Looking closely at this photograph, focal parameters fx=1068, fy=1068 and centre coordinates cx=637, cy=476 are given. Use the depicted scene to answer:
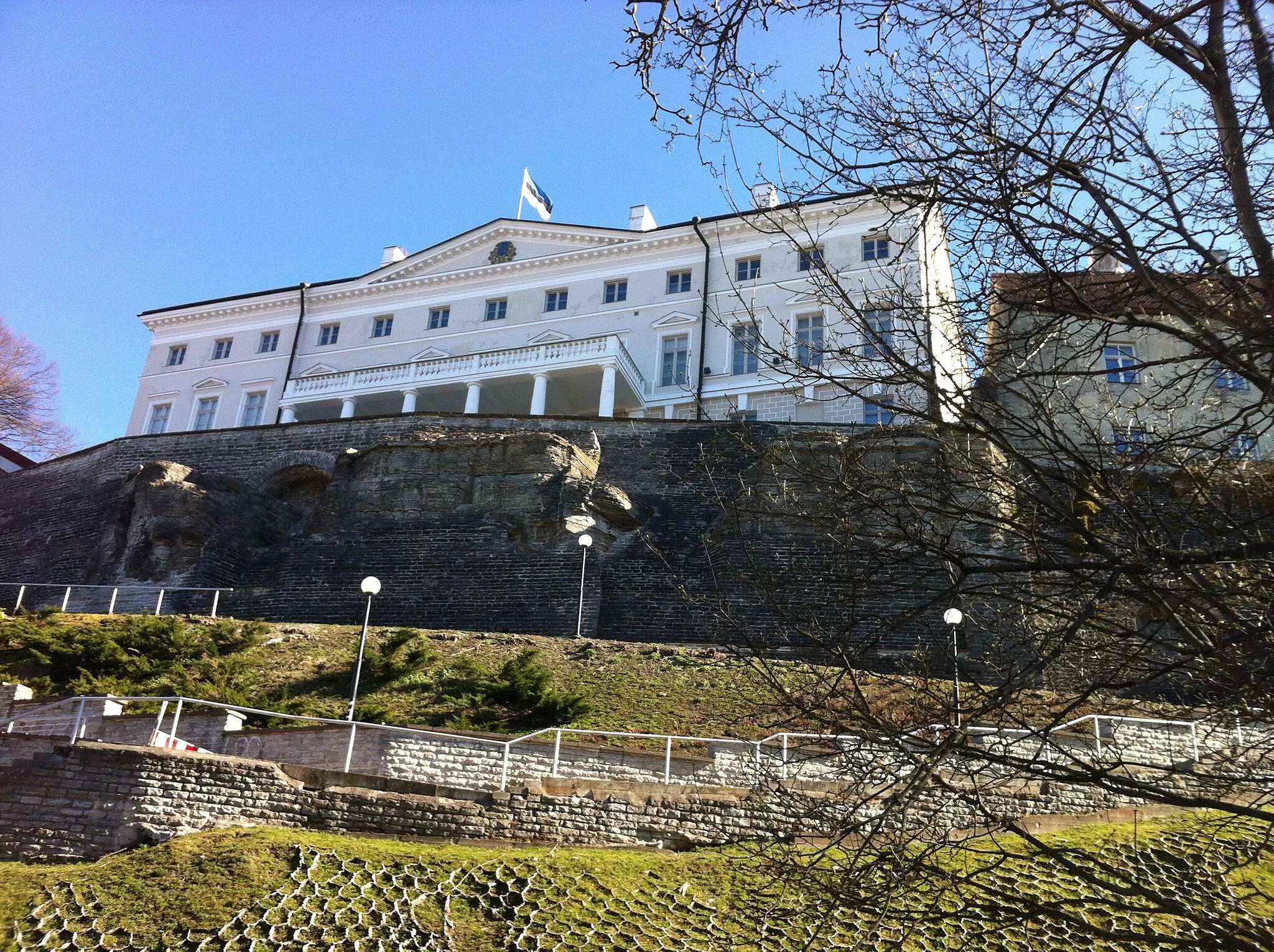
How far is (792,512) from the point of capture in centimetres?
595

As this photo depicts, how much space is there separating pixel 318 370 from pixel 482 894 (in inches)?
1170

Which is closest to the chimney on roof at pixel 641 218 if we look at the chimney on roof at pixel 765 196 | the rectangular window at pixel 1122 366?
the rectangular window at pixel 1122 366

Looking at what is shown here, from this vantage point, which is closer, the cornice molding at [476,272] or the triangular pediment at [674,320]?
the triangular pediment at [674,320]

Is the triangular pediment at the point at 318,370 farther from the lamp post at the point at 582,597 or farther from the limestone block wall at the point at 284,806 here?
the limestone block wall at the point at 284,806

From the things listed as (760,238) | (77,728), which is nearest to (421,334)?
(760,238)

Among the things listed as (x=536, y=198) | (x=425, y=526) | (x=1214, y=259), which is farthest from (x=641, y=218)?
(x=1214, y=259)

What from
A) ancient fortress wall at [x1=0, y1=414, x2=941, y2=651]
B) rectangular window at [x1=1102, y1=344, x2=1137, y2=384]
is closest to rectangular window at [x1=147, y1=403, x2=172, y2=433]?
ancient fortress wall at [x1=0, y1=414, x2=941, y2=651]

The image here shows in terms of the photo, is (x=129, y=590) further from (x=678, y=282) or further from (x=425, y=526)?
(x=678, y=282)

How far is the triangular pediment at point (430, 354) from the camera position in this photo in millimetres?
35438

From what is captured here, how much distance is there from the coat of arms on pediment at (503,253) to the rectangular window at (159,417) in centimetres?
1289

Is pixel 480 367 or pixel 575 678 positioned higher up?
pixel 480 367

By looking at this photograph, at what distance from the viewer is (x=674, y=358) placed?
32531mm

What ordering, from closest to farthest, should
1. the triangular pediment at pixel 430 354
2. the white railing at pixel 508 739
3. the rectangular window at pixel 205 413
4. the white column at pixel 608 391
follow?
the white railing at pixel 508 739 < the white column at pixel 608 391 < the triangular pediment at pixel 430 354 < the rectangular window at pixel 205 413

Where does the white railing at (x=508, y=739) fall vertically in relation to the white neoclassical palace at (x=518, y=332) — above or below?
below
